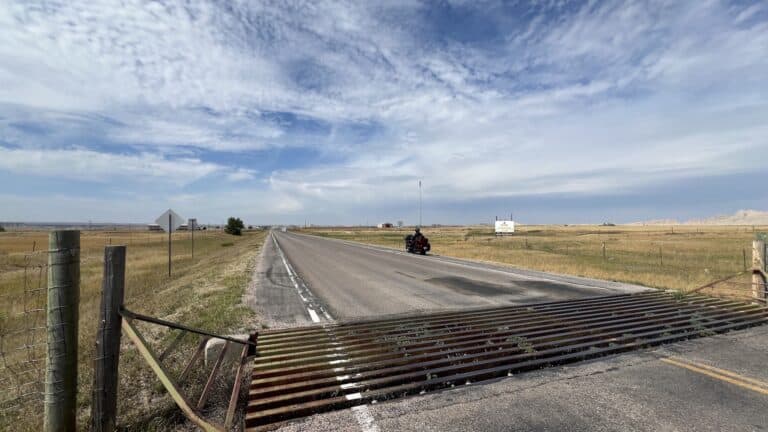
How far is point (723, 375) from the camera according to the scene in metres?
4.52

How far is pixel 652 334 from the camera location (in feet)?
19.6

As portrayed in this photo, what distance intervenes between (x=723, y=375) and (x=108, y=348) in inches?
243

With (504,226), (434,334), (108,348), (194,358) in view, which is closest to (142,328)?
(194,358)

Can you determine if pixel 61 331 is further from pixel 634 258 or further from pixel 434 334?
pixel 634 258

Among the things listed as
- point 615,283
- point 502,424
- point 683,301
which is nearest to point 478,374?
point 502,424

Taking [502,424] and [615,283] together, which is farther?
[615,283]

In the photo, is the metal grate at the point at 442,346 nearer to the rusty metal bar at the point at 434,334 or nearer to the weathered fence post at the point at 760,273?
the rusty metal bar at the point at 434,334

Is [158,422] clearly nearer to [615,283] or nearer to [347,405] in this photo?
[347,405]

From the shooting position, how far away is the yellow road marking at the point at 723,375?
13.9 ft

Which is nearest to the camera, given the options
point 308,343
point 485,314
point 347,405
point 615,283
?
point 347,405

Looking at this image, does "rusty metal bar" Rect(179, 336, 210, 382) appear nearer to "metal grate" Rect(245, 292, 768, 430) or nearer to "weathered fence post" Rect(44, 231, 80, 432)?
"metal grate" Rect(245, 292, 768, 430)

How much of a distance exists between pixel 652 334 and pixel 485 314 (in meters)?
2.57

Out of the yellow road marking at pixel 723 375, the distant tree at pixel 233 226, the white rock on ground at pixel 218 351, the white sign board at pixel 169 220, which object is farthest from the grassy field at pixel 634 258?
the distant tree at pixel 233 226

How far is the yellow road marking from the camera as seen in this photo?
4.22 metres
